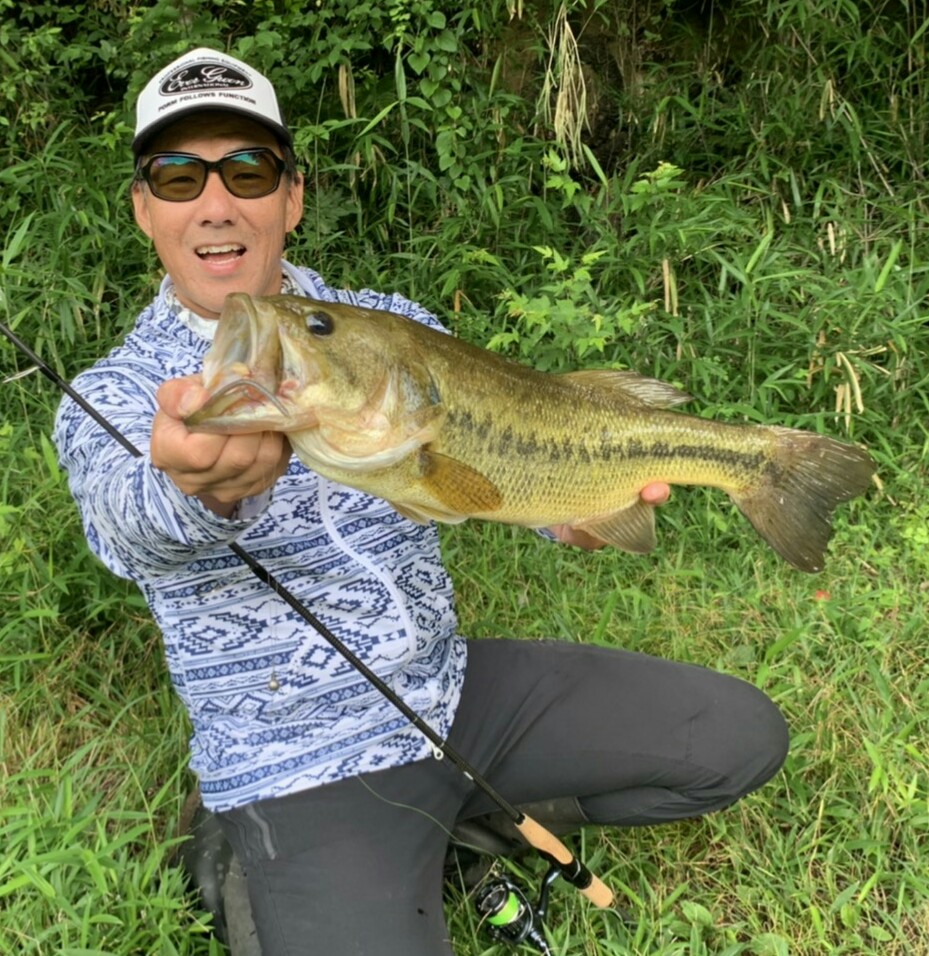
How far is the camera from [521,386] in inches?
80.6

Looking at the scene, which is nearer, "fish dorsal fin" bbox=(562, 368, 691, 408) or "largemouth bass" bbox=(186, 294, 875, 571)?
"largemouth bass" bbox=(186, 294, 875, 571)

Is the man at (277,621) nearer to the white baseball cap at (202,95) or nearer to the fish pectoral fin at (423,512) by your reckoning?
the white baseball cap at (202,95)

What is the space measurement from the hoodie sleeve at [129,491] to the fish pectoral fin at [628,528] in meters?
0.98

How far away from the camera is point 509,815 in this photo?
93.0 inches

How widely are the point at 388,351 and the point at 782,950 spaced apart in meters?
1.81

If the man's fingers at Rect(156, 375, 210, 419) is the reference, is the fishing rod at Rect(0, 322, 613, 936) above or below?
below

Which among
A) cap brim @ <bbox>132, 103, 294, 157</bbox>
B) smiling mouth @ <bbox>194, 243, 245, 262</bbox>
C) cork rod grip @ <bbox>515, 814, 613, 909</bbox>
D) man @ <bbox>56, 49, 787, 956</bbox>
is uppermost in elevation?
cap brim @ <bbox>132, 103, 294, 157</bbox>

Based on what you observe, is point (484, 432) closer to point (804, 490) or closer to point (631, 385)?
point (631, 385)

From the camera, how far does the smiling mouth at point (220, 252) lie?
220 centimetres

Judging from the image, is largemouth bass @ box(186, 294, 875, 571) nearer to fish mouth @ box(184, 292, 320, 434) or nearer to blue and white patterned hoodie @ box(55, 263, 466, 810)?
fish mouth @ box(184, 292, 320, 434)

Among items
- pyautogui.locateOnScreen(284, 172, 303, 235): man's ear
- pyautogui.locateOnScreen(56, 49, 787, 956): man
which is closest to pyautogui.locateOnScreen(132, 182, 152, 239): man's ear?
pyautogui.locateOnScreen(56, 49, 787, 956): man

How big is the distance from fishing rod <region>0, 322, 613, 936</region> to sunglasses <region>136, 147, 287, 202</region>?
1.64 feet

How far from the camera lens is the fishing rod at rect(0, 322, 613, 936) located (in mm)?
2111

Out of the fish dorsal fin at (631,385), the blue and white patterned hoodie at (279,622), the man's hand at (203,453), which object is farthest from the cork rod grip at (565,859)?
the man's hand at (203,453)
